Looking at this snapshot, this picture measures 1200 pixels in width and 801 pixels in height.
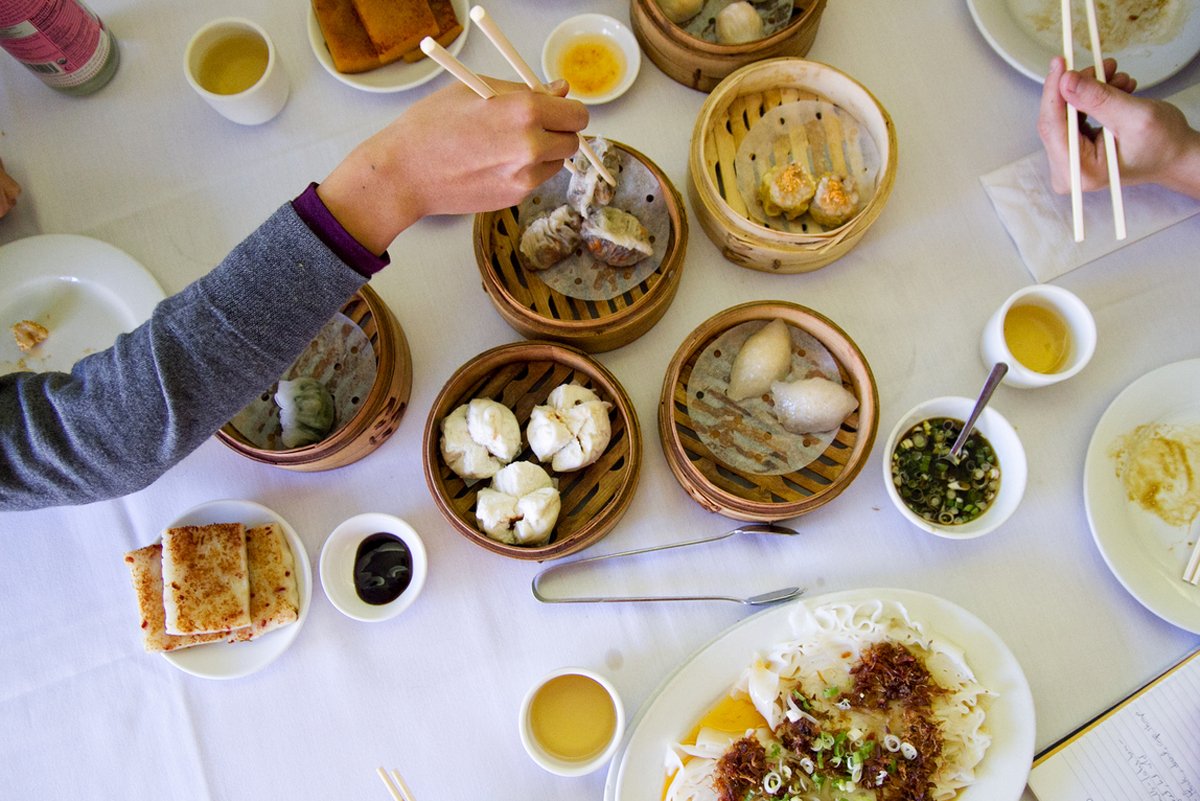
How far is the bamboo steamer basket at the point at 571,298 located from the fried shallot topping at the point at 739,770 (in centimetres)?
77

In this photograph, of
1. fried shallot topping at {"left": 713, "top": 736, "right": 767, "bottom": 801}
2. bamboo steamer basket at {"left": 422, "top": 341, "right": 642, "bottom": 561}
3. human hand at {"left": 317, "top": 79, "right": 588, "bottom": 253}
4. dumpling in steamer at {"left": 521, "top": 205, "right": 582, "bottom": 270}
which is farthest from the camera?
dumpling in steamer at {"left": 521, "top": 205, "right": 582, "bottom": 270}

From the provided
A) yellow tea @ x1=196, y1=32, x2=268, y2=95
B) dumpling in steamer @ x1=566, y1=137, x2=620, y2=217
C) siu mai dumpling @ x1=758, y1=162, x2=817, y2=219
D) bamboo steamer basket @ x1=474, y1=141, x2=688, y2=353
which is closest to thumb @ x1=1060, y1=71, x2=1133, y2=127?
siu mai dumpling @ x1=758, y1=162, x2=817, y2=219

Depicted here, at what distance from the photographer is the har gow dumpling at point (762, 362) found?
4.87ft

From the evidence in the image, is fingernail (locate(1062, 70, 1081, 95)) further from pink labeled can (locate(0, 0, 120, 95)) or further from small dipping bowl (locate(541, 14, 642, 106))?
pink labeled can (locate(0, 0, 120, 95))

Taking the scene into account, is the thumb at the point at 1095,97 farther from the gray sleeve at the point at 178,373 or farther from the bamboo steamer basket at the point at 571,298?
the gray sleeve at the point at 178,373

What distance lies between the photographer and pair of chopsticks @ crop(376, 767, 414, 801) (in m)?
1.36

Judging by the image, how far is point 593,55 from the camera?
169 centimetres

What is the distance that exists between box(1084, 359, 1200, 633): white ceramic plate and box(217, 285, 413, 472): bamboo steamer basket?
1.32 m

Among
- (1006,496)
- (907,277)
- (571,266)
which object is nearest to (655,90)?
(571,266)

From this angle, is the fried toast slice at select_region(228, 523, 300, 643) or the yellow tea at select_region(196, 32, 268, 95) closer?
the fried toast slice at select_region(228, 523, 300, 643)

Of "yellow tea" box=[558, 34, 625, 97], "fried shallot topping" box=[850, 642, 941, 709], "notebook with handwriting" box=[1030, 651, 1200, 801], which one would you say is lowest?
"notebook with handwriting" box=[1030, 651, 1200, 801]

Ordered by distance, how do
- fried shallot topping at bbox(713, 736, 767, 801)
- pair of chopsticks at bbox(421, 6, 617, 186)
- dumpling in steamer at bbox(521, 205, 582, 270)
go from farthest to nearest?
1. dumpling in steamer at bbox(521, 205, 582, 270)
2. fried shallot topping at bbox(713, 736, 767, 801)
3. pair of chopsticks at bbox(421, 6, 617, 186)

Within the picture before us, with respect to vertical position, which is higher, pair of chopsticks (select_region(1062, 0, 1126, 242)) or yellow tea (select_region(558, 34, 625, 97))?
yellow tea (select_region(558, 34, 625, 97))

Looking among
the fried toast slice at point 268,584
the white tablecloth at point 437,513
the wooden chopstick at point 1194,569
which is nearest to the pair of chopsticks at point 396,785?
the white tablecloth at point 437,513
